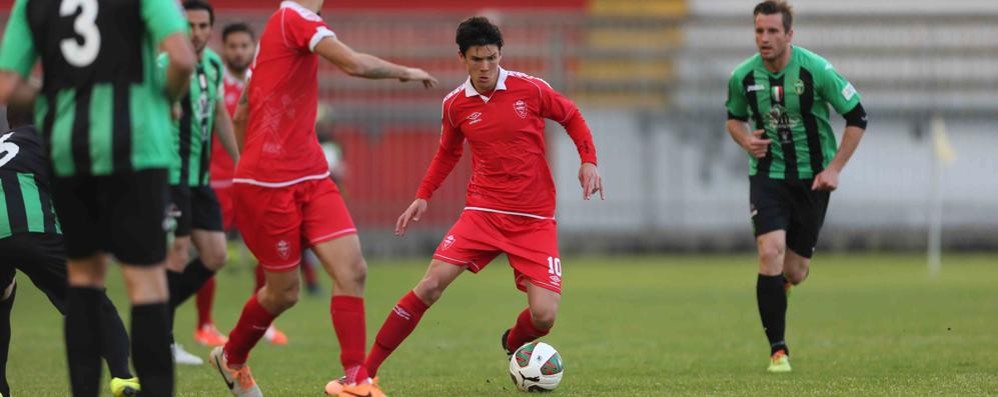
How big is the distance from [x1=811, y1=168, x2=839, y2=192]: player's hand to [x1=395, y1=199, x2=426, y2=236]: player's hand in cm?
250

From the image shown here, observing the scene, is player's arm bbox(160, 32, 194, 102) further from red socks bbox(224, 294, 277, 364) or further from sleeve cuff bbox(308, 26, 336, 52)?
red socks bbox(224, 294, 277, 364)

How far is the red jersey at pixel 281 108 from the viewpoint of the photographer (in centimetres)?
736

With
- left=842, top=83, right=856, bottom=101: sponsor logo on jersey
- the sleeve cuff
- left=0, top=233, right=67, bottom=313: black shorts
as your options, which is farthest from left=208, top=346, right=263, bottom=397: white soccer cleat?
left=842, top=83, right=856, bottom=101: sponsor logo on jersey

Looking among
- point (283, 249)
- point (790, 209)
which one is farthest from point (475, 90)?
point (790, 209)

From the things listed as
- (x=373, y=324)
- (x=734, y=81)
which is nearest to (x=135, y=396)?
(x=734, y=81)

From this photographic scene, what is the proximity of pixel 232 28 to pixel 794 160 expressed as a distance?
4.59 metres

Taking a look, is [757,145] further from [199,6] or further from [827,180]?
[199,6]

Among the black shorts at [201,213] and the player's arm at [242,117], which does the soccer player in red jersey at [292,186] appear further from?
the black shorts at [201,213]

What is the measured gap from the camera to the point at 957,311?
1291 centimetres

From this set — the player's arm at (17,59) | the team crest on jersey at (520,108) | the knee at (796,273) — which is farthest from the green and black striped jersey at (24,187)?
the knee at (796,273)

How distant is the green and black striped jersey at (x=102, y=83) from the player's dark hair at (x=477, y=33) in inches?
90.3

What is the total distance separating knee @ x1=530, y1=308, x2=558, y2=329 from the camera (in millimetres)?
8172

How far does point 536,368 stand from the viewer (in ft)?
26.6

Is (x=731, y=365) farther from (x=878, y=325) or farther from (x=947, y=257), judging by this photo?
(x=947, y=257)
